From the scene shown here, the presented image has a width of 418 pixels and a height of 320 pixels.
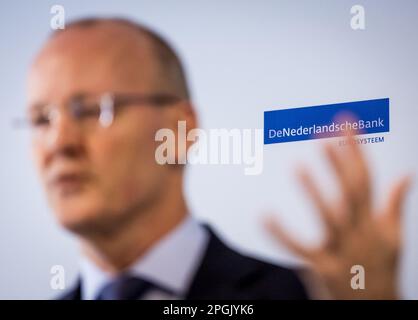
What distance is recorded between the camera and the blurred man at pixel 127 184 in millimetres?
1791

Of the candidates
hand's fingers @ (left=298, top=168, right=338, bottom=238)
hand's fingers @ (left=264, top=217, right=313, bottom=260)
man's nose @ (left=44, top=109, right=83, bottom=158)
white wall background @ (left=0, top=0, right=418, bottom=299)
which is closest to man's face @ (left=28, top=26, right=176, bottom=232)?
man's nose @ (left=44, top=109, right=83, bottom=158)

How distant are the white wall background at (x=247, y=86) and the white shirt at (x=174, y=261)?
0.07m

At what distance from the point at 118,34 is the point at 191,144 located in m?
0.36

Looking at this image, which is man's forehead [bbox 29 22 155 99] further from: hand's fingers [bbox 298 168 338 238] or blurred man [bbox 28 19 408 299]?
hand's fingers [bbox 298 168 338 238]

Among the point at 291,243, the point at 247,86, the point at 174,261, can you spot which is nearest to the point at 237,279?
the point at 174,261

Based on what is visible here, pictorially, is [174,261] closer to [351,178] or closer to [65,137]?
[65,137]

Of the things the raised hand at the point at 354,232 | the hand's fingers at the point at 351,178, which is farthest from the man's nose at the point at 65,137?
the hand's fingers at the point at 351,178

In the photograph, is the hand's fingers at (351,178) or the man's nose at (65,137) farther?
the man's nose at (65,137)

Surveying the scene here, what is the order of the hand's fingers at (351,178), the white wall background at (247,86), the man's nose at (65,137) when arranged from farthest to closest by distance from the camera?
1. the white wall background at (247,86)
2. the man's nose at (65,137)
3. the hand's fingers at (351,178)

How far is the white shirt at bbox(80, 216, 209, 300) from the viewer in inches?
70.9

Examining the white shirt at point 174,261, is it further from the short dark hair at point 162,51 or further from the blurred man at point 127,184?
the short dark hair at point 162,51

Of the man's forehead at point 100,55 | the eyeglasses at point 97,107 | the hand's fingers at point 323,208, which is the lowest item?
the hand's fingers at point 323,208
